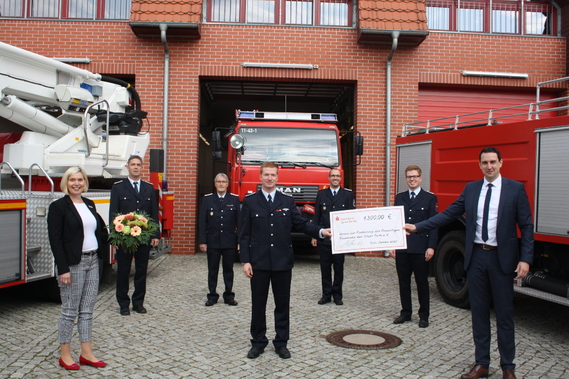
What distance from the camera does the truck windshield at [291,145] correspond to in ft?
32.8

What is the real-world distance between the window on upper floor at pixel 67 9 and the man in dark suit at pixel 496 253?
31.8 ft

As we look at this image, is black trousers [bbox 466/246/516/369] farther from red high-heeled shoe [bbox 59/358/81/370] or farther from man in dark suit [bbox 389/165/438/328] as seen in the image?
red high-heeled shoe [bbox 59/358/81/370]

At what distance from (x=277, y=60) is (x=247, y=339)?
7772 mm

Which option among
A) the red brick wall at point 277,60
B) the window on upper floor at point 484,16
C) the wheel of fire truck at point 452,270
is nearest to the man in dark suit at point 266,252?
the wheel of fire truck at point 452,270

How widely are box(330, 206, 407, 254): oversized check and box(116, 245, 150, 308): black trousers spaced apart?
8.45 ft

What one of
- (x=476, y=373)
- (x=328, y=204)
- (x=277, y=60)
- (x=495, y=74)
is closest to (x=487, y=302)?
(x=476, y=373)

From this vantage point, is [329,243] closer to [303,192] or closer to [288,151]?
[303,192]

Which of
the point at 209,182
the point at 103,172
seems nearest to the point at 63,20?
the point at 103,172

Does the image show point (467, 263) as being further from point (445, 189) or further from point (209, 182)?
point (209, 182)

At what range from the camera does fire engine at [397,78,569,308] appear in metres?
5.47

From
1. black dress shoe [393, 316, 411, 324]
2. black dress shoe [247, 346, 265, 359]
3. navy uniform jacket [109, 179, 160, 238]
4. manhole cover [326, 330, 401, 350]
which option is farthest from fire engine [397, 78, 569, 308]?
navy uniform jacket [109, 179, 160, 238]

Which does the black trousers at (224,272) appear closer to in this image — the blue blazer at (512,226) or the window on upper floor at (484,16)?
the blue blazer at (512,226)

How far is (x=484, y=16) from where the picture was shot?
486 inches

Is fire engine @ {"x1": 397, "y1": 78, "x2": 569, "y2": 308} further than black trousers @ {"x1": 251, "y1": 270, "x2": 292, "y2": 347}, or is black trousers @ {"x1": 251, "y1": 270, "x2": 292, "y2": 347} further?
fire engine @ {"x1": 397, "y1": 78, "x2": 569, "y2": 308}
